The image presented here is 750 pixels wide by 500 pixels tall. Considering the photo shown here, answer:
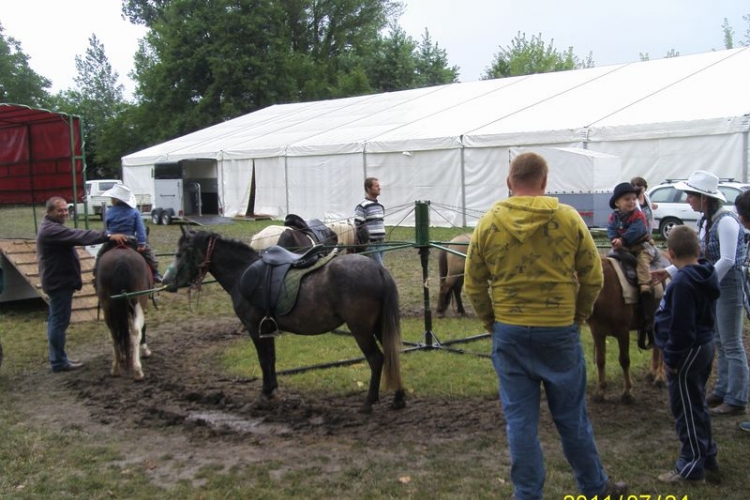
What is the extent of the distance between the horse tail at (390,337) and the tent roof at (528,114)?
14438 mm

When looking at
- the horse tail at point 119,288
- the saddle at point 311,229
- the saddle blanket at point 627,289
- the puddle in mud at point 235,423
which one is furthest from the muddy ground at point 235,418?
the saddle at point 311,229

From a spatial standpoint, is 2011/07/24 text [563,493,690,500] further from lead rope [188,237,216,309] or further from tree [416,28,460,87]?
tree [416,28,460,87]

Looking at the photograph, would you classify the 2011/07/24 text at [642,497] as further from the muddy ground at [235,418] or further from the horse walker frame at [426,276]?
the horse walker frame at [426,276]

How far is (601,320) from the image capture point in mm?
5895

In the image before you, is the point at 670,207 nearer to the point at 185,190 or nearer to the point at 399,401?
the point at 399,401

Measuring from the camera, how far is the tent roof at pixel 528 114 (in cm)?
1866

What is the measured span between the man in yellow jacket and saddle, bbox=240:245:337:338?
284 cm

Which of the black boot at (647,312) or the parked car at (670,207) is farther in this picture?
the parked car at (670,207)

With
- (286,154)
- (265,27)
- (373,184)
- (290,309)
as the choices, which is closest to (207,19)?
(265,27)

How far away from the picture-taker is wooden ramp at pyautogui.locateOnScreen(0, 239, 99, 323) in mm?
10617

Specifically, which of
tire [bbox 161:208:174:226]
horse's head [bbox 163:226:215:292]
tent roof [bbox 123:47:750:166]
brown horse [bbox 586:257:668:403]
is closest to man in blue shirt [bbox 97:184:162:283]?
horse's head [bbox 163:226:215:292]

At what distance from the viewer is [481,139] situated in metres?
20.8

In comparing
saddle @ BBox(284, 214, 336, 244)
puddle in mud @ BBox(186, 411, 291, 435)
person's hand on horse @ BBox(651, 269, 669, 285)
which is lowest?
puddle in mud @ BBox(186, 411, 291, 435)

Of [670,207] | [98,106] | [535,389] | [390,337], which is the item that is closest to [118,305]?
[390,337]
